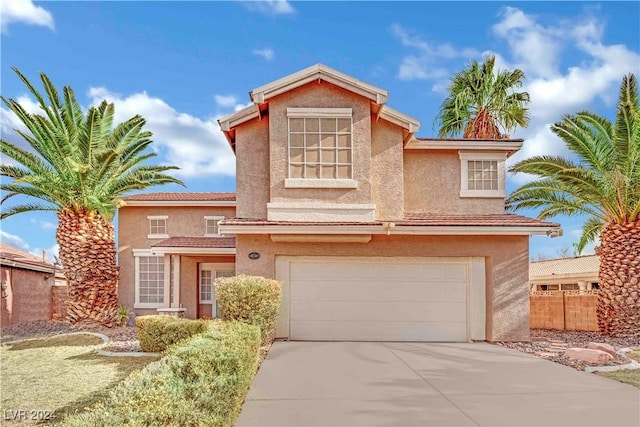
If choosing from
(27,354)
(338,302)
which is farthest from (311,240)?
(27,354)

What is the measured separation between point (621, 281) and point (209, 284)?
15812mm

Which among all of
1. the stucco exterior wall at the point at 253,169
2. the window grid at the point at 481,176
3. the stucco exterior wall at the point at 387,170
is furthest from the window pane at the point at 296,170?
the window grid at the point at 481,176

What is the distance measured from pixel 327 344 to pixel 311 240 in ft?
9.35

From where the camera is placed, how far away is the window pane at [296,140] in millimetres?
13930

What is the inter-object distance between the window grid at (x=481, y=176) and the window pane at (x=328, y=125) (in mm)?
4741

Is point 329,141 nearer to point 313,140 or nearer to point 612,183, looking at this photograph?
point 313,140

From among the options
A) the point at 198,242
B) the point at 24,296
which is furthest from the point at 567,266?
the point at 24,296

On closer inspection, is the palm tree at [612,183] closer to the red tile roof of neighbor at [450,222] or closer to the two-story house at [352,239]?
the red tile roof of neighbor at [450,222]

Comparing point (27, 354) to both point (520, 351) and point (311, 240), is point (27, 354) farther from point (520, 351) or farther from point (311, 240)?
point (520, 351)

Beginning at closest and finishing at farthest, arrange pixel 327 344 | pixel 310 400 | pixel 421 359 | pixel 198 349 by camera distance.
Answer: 1. pixel 198 349
2. pixel 310 400
3. pixel 421 359
4. pixel 327 344

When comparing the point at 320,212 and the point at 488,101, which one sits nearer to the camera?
the point at 320,212

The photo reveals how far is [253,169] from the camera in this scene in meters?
14.4

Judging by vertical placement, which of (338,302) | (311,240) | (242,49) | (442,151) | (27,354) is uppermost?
(242,49)

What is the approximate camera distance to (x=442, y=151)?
1572 cm
